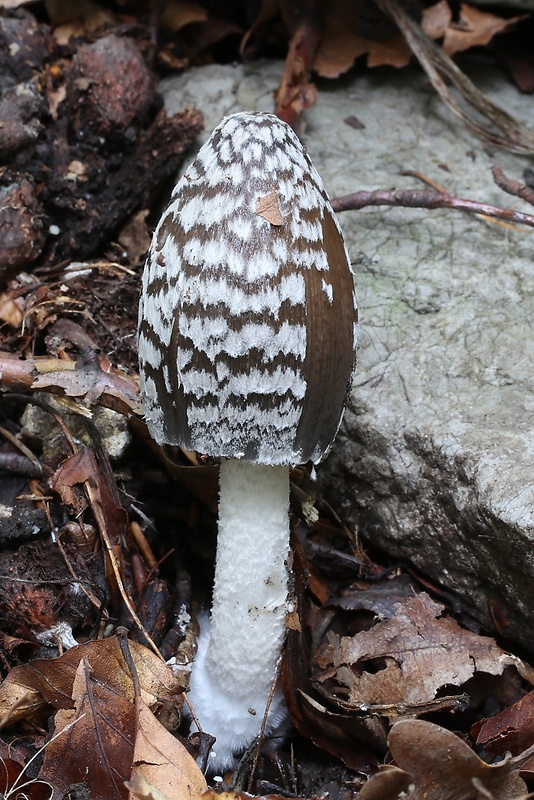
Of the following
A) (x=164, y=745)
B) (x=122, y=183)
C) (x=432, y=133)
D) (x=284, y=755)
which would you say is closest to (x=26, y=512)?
Answer: (x=164, y=745)

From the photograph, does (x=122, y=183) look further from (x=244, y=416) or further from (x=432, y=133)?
(x=244, y=416)

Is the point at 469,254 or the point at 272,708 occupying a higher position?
the point at 469,254

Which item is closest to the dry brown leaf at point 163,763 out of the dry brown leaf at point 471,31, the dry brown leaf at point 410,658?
the dry brown leaf at point 410,658

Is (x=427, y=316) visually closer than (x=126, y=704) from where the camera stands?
No

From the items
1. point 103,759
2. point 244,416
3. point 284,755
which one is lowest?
point 284,755

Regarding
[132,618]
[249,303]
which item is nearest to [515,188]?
[249,303]

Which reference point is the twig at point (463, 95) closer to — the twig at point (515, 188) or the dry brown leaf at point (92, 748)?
the twig at point (515, 188)

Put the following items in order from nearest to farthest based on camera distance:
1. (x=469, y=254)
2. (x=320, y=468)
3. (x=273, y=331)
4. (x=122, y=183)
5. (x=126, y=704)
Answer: (x=273, y=331)
(x=126, y=704)
(x=320, y=468)
(x=469, y=254)
(x=122, y=183)

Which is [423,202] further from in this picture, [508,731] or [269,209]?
[508,731]
